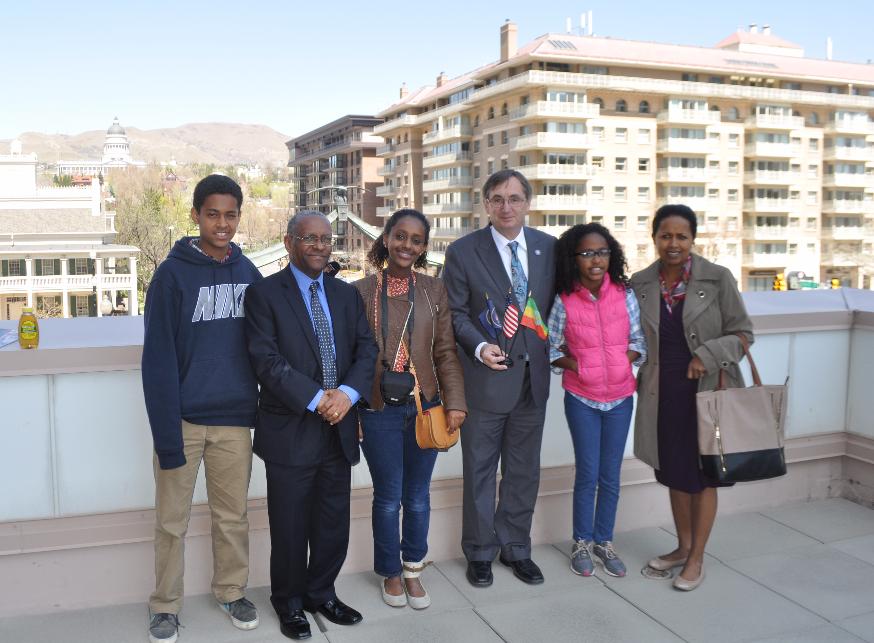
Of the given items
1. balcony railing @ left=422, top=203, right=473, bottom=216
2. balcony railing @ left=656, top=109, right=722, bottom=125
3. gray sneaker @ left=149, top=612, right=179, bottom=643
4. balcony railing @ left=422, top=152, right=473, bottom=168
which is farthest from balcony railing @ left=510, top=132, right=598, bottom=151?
gray sneaker @ left=149, top=612, right=179, bottom=643

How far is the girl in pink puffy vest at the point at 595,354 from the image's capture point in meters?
3.78

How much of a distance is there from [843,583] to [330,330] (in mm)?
2744

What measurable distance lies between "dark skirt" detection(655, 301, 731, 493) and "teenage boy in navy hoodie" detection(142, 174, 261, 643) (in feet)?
6.14

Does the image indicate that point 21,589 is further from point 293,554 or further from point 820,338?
point 820,338

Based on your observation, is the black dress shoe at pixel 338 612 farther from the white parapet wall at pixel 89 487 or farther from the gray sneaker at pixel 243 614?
the white parapet wall at pixel 89 487

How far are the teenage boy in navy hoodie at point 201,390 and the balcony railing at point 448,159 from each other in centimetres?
6050

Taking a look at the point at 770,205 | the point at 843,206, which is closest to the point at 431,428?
the point at 770,205

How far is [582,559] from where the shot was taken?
398cm

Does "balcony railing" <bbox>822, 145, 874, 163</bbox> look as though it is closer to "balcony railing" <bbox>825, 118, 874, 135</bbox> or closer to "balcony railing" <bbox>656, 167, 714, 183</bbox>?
"balcony railing" <bbox>825, 118, 874, 135</bbox>

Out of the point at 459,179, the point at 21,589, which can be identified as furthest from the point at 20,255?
the point at 21,589

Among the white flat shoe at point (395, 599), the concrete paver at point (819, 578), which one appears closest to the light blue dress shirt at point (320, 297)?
the white flat shoe at point (395, 599)

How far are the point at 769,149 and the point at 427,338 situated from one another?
64.1 meters

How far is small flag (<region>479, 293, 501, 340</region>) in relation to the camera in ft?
12.1

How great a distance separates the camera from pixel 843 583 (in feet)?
12.9
